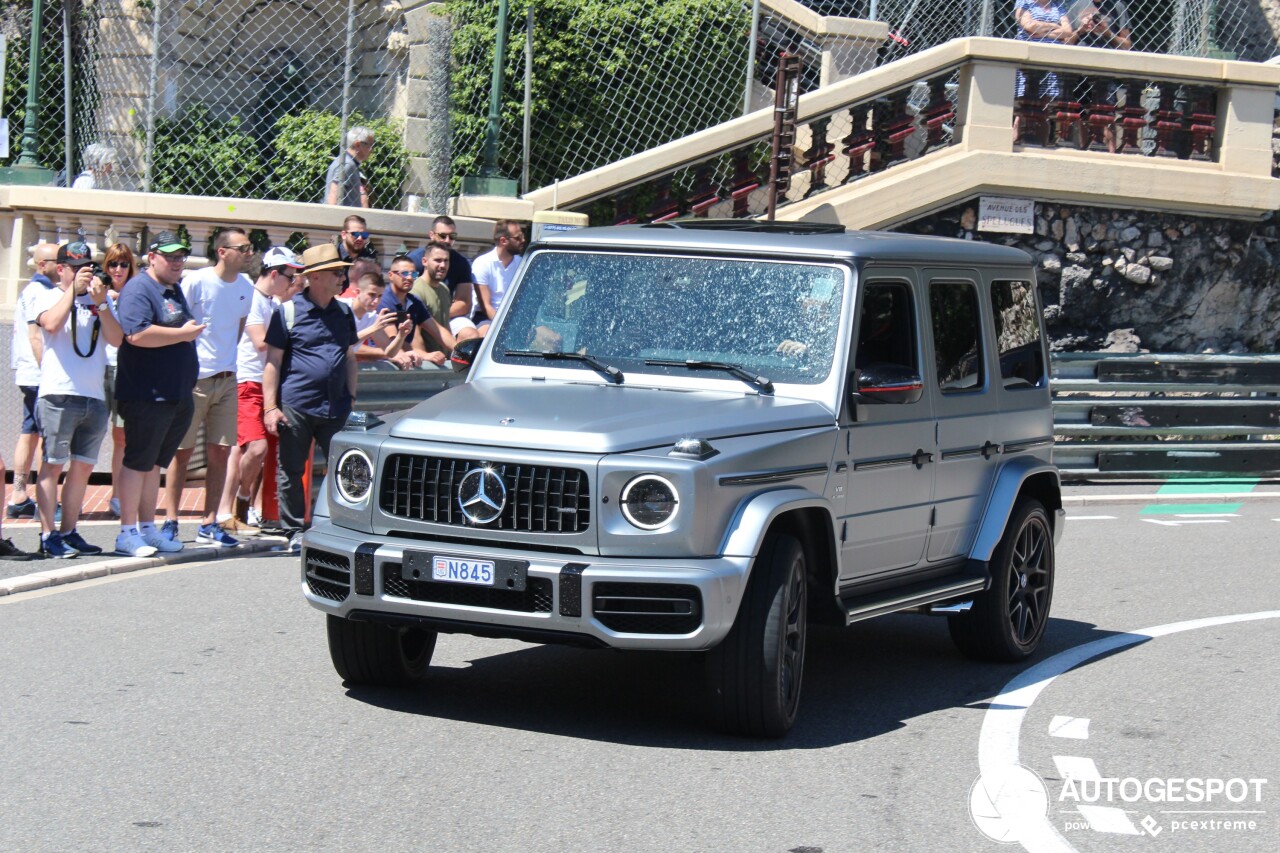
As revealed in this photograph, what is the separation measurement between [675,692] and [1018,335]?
2.77 metres

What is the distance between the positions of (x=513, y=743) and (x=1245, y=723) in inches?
123

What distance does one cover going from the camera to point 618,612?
6.51 meters

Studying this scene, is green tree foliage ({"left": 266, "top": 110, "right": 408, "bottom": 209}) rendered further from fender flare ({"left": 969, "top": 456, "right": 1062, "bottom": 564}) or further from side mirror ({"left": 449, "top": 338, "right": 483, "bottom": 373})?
fender flare ({"left": 969, "top": 456, "right": 1062, "bottom": 564})

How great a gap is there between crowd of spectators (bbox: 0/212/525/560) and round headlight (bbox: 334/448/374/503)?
2.56 m

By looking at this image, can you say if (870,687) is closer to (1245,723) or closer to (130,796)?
(1245,723)

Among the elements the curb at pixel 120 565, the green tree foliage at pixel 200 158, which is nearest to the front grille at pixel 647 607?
the curb at pixel 120 565

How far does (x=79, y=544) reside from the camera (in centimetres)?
1052

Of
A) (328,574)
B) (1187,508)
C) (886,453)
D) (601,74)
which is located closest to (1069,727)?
(886,453)

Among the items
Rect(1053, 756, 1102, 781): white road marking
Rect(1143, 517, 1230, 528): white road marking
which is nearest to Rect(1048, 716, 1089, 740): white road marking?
Rect(1053, 756, 1102, 781): white road marking

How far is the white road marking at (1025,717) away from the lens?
5879 mm

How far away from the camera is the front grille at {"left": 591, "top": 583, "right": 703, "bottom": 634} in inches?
254

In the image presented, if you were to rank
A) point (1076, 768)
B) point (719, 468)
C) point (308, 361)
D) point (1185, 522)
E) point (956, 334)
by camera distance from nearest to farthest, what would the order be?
1. point (719, 468)
2. point (1076, 768)
3. point (956, 334)
4. point (308, 361)
5. point (1185, 522)

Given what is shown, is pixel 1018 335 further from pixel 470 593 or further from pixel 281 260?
pixel 281 260

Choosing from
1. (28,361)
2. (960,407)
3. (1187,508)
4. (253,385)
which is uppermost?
(960,407)
